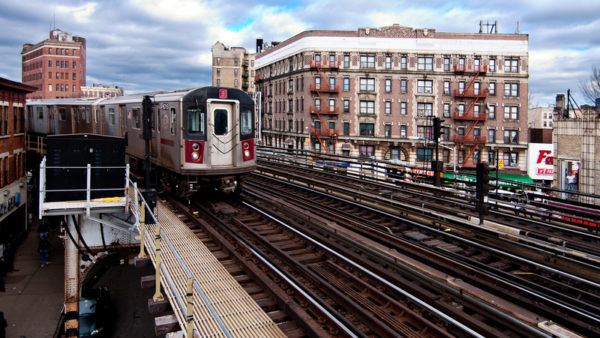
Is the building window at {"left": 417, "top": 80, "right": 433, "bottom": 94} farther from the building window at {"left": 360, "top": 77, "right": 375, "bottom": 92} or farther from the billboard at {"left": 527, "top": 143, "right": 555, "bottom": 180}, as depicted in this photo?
the billboard at {"left": 527, "top": 143, "right": 555, "bottom": 180}

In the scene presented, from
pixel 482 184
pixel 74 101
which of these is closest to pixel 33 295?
pixel 74 101

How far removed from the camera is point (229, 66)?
9994 centimetres

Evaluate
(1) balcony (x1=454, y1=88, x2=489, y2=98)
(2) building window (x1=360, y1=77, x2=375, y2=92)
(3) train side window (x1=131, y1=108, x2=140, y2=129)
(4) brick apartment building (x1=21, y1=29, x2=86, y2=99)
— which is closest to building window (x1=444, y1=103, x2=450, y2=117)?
(1) balcony (x1=454, y1=88, x2=489, y2=98)

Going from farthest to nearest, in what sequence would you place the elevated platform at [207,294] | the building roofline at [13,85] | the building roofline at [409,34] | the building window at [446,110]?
the building window at [446,110], the building roofline at [409,34], the building roofline at [13,85], the elevated platform at [207,294]

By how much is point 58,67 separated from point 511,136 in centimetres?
9356

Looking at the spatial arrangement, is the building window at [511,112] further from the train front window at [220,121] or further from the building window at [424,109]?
the train front window at [220,121]

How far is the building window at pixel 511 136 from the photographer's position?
175ft

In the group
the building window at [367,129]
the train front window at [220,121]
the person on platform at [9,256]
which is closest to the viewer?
the train front window at [220,121]

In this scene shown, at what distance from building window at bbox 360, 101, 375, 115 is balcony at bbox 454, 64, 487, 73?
1024 cm

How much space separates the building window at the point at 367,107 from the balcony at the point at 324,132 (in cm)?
408

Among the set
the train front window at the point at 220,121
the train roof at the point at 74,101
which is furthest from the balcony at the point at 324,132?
the train front window at the point at 220,121

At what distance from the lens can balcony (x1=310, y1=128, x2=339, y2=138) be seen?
2133 inches

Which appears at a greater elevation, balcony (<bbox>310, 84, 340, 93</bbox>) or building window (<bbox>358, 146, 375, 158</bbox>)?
balcony (<bbox>310, 84, 340, 93</bbox>)

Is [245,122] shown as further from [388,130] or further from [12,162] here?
[388,130]
